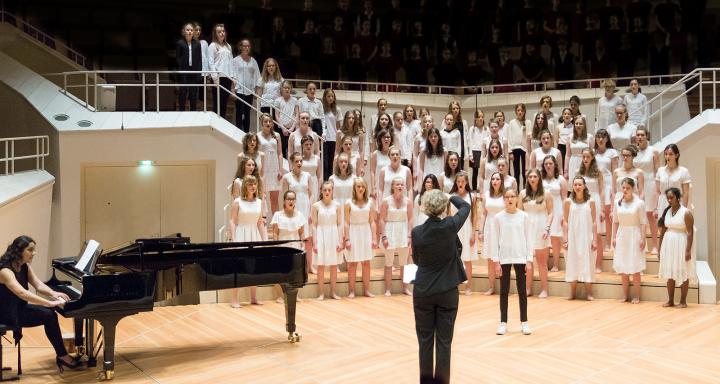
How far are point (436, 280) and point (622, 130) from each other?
600 centimetres

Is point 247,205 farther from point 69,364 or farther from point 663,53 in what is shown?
point 663,53

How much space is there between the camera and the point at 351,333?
24.1 ft

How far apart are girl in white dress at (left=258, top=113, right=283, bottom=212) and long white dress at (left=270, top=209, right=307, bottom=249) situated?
0.90 metres

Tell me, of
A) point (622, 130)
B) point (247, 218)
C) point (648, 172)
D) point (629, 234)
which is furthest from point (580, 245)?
point (247, 218)

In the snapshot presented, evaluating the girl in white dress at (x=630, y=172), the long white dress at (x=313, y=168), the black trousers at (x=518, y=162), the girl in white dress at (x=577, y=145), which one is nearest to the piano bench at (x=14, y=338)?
the long white dress at (x=313, y=168)

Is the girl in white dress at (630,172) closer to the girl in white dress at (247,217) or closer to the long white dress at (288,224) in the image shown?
the long white dress at (288,224)

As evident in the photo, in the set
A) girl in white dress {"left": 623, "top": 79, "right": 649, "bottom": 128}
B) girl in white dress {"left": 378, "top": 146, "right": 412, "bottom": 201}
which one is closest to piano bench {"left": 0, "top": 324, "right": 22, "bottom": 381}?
girl in white dress {"left": 378, "top": 146, "right": 412, "bottom": 201}

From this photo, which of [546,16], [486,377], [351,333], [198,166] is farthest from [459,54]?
[486,377]

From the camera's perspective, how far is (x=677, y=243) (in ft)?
26.8

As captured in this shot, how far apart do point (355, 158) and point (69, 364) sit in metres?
4.58

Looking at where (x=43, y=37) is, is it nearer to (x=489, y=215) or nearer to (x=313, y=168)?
(x=313, y=168)

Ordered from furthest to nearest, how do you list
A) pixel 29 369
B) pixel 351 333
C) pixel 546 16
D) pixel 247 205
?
pixel 546 16, pixel 247 205, pixel 351 333, pixel 29 369

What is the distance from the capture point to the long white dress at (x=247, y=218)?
838 centimetres

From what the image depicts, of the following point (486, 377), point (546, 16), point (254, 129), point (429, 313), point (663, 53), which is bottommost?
point (486, 377)
